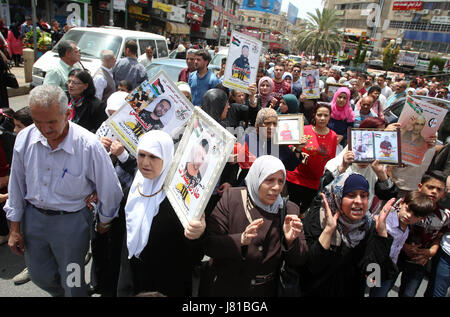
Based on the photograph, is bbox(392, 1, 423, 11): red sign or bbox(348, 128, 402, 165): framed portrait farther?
bbox(392, 1, 423, 11): red sign

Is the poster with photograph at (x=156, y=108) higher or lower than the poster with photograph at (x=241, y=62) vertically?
lower

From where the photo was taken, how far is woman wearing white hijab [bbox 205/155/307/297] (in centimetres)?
194

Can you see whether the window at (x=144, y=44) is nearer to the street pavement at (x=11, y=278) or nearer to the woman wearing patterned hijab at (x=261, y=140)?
the woman wearing patterned hijab at (x=261, y=140)

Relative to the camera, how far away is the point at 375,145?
117 inches

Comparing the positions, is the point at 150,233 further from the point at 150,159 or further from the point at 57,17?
the point at 57,17

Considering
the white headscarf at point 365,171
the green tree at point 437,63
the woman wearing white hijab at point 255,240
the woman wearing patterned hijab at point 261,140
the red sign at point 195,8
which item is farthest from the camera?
the green tree at point 437,63

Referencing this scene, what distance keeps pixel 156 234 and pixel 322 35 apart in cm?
5314

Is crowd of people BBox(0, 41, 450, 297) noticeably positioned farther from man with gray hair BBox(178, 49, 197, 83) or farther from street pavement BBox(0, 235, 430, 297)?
man with gray hair BBox(178, 49, 197, 83)

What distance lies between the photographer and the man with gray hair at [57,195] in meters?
2.12

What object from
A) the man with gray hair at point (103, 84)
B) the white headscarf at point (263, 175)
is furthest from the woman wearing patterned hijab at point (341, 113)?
the man with gray hair at point (103, 84)

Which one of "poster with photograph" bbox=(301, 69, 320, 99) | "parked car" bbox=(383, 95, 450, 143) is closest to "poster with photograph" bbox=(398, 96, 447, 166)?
"parked car" bbox=(383, 95, 450, 143)

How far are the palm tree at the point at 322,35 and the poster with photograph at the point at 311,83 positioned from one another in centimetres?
4550

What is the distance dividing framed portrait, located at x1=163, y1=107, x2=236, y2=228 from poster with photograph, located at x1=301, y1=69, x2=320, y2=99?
528cm

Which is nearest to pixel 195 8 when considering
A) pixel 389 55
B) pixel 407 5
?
pixel 389 55
